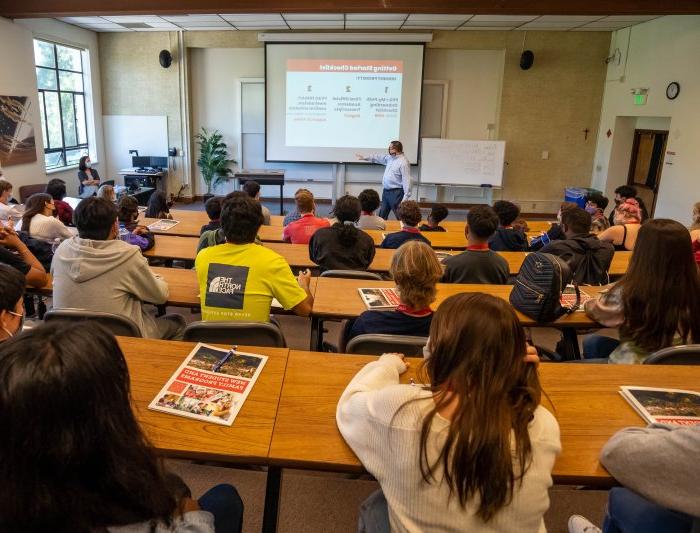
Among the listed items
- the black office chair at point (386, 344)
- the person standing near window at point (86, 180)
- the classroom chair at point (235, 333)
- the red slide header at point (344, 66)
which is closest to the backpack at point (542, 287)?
the black office chair at point (386, 344)

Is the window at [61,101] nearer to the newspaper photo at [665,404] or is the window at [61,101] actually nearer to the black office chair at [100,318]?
the black office chair at [100,318]

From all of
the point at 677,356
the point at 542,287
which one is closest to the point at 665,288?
the point at 677,356

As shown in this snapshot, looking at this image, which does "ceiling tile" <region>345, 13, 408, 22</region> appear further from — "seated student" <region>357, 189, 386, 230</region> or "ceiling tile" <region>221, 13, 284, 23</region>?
"seated student" <region>357, 189, 386, 230</region>

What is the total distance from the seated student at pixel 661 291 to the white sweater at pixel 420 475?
4.02 ft

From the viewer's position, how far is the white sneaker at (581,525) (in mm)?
1829

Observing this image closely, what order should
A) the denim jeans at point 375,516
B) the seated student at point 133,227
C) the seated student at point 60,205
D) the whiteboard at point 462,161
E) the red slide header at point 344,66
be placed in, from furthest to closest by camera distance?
the whiteboard at point 462,161 < the red slide header at point 344,66 < the seated student at point 60,205 < the seated student at point 133,227 < the denim jeans at point 375,516

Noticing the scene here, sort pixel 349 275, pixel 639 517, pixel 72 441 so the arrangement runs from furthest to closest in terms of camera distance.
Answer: pixel 349 275 < pixel 639 517 < pixel 72 441

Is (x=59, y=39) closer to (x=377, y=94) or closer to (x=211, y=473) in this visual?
(x=377, y=94)

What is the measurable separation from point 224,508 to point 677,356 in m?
1.71

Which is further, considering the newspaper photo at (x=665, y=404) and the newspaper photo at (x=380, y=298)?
the newspaper photo at (x=380, y=298)

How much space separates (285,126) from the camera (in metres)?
8.98

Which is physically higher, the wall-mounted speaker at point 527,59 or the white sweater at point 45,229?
the wall-mounted speaker at point 527,59

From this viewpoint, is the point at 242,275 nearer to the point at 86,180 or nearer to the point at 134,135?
the point at 86,180

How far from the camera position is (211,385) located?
158 cm
